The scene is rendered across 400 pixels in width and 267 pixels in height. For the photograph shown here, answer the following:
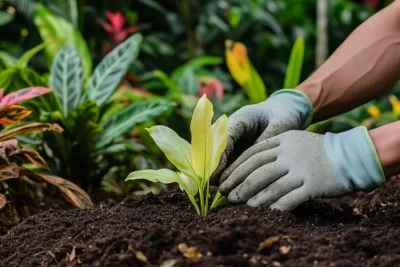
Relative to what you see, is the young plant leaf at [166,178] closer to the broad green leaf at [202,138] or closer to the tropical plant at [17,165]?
the broad green leaf at [202,138]

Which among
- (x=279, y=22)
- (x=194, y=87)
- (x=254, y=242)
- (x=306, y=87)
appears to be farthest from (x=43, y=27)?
(x=279, y=22)

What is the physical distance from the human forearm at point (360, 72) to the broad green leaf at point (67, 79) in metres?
0.98

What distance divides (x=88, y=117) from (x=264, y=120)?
2.61ft

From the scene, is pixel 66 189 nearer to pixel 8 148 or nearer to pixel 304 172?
pixel 8 148

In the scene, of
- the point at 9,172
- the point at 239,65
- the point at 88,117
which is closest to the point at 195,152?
the point at 9,172

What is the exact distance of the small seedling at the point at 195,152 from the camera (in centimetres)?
143

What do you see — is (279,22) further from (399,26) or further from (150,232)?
(150,232)

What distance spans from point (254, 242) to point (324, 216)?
513mm

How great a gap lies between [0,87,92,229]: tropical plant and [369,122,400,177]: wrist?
0.95 m

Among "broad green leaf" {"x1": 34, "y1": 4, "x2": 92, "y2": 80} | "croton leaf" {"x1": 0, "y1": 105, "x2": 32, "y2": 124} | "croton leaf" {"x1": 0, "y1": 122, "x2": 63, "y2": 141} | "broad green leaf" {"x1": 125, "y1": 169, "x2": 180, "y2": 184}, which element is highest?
"broad green leaf" {"x1": 34, "y1": 4, "x2": 92, "y2": 80}

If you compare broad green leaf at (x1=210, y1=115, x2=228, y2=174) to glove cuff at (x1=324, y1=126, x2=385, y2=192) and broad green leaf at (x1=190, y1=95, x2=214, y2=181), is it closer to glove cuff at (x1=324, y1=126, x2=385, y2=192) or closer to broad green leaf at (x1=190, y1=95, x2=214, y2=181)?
broad green leaf at (x1=190, y1=95, x2=214, y2=181)

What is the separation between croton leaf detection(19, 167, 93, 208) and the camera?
6.14 ft

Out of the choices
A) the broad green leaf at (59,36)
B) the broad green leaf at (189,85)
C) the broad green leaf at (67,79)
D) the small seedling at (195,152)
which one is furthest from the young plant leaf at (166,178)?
the broad green leaf at (189,85)

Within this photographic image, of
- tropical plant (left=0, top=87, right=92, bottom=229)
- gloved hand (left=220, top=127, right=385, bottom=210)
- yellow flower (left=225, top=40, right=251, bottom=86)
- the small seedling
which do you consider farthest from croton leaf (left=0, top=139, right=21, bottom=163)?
yellow flower (left=225, top=40, right=251, bottom=86)
